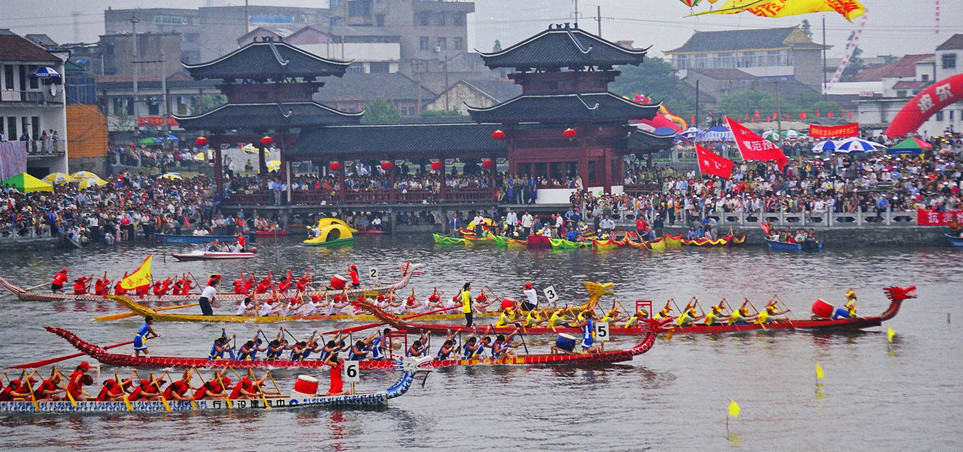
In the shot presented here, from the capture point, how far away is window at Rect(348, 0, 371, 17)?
141 metres

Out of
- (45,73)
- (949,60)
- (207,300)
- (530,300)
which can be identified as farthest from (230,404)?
(949,60)

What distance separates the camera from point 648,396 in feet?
98.4

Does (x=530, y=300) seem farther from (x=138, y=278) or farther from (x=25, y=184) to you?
(x=25, y=184)

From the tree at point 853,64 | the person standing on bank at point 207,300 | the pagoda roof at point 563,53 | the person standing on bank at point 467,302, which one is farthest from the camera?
the tree at point 853,64

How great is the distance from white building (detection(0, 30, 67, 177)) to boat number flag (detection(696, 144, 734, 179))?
108 ft

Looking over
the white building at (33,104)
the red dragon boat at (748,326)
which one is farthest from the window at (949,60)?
the red dragon boat at (748,326)

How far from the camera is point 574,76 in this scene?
63812 millimetres

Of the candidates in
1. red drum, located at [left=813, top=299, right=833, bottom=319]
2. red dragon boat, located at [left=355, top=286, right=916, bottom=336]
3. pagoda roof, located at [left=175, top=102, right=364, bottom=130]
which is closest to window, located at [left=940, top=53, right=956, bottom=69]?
pagoda roof, located at [left=175, top=102, right=364, bottom=130]

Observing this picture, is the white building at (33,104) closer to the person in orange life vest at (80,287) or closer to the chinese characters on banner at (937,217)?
the person in orange life vest at (80,287)

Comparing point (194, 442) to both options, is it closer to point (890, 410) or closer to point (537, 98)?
point (890, 410)

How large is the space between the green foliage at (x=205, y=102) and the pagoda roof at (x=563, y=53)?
35.3 meters

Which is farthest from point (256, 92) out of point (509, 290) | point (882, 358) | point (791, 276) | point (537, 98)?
point (882, 358)

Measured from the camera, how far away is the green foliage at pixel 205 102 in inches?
3666

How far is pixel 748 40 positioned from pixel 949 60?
162 feet
